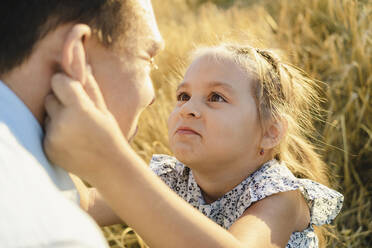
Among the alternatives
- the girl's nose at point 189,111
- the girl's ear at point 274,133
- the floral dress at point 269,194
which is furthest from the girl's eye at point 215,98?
the floral dress at point 269,194

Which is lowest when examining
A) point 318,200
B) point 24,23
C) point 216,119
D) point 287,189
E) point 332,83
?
point 332,83

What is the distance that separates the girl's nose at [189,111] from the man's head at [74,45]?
2.72 ft

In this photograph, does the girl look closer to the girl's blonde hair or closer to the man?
the girl's blonde hair

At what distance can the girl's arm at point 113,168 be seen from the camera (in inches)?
51.9

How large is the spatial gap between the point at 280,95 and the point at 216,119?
0.47m

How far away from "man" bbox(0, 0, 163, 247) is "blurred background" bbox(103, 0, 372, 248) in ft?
4.85

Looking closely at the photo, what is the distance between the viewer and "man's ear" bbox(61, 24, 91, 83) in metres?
1.32

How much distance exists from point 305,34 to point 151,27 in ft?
11.2

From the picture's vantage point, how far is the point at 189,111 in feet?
7.83

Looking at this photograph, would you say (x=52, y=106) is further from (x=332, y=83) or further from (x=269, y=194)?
(x=332, y=83)

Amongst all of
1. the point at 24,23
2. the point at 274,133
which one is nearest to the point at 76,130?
the point at 24,23

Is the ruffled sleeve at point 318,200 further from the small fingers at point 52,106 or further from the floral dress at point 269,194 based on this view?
the small fingers at point 52,106

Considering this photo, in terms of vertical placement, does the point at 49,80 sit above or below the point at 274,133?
above

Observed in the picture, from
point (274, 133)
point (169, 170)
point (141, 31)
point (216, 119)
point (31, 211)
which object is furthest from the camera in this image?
point (169, 170)
